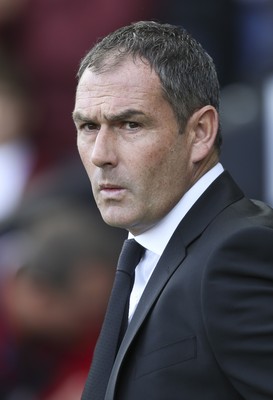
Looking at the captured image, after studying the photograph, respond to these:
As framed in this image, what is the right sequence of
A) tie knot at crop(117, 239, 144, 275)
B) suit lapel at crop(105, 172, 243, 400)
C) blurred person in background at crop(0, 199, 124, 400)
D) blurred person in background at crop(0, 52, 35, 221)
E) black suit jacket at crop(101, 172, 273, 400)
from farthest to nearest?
blurred person in background at crop(0, 52, 35, 221) < blurred person in background at crop(0, 199, 124, 400) < tie knot at crop(117, 239, 144, 275) < suit lapel at crop(105, 172, 243, 400) < black suit jacket at crop(101, 172, 273, 400)

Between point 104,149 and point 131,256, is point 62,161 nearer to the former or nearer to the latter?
point 131,256

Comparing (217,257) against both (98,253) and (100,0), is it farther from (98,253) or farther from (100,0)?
(100,0)

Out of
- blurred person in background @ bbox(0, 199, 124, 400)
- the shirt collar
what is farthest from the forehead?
blurred person in background @ bbox(0, 199, 124, 400)

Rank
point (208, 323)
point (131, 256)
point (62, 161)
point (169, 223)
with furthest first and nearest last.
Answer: point (62, 161)
point (131, 256)
point (169, 223)
point (208, 323)

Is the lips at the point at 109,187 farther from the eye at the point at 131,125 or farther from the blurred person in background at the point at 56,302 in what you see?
the blurred person in background at the point at 56,302

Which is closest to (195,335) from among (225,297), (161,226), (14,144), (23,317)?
(225,297)

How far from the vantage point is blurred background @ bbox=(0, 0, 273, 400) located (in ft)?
13.2

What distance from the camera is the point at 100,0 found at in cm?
522

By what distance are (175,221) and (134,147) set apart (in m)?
0.21

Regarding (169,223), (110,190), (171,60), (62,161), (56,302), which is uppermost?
(171,60)

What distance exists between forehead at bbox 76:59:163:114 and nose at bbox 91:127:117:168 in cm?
7

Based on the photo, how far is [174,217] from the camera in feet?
8.57

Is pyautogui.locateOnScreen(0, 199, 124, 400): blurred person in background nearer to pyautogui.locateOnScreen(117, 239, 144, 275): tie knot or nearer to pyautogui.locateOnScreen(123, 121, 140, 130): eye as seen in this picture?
pyautogui.locateOnScreen(117, 239, 144, 275): tie knot

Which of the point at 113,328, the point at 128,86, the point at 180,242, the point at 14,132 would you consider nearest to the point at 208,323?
the point at 180,242
